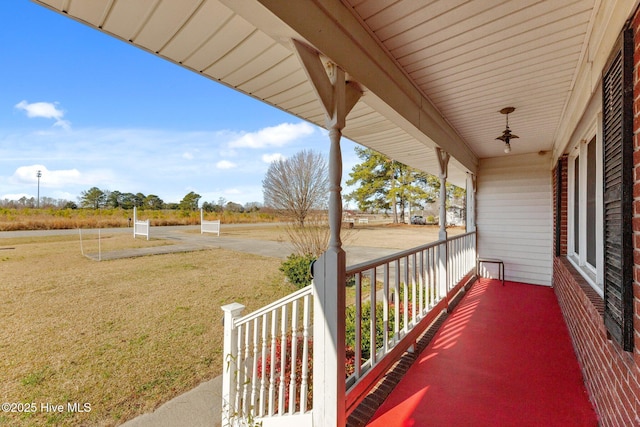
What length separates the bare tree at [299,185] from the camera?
650 centimetres

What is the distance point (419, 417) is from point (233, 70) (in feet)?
8.12

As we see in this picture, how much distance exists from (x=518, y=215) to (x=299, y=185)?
456cm

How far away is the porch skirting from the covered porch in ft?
0.04

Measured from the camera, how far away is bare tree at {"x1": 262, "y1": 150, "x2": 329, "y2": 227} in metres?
6.50

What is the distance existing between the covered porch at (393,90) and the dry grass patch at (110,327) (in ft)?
4.66

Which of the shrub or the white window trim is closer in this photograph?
the white window trim

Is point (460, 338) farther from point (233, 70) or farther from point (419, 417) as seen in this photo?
point (233, 70)

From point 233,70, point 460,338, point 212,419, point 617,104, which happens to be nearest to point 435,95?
point 617,104

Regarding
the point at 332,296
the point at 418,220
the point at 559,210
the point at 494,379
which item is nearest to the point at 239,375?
the point at 332,296

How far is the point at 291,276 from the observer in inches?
225

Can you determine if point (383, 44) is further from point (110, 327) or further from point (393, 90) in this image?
point (110, 327)

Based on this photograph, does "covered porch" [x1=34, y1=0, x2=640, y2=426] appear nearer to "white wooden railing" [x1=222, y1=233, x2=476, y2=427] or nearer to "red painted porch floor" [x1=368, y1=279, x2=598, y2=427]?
"white wooden railing" [x1=222, y1=233, x2=476, y2=427]

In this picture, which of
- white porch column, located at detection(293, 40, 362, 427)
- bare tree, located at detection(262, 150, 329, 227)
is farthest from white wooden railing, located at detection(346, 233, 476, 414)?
bare tree, located at detection(262, 150, 329, 227)

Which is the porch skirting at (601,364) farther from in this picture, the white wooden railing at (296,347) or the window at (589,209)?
the white wooden railing at (296,347)
